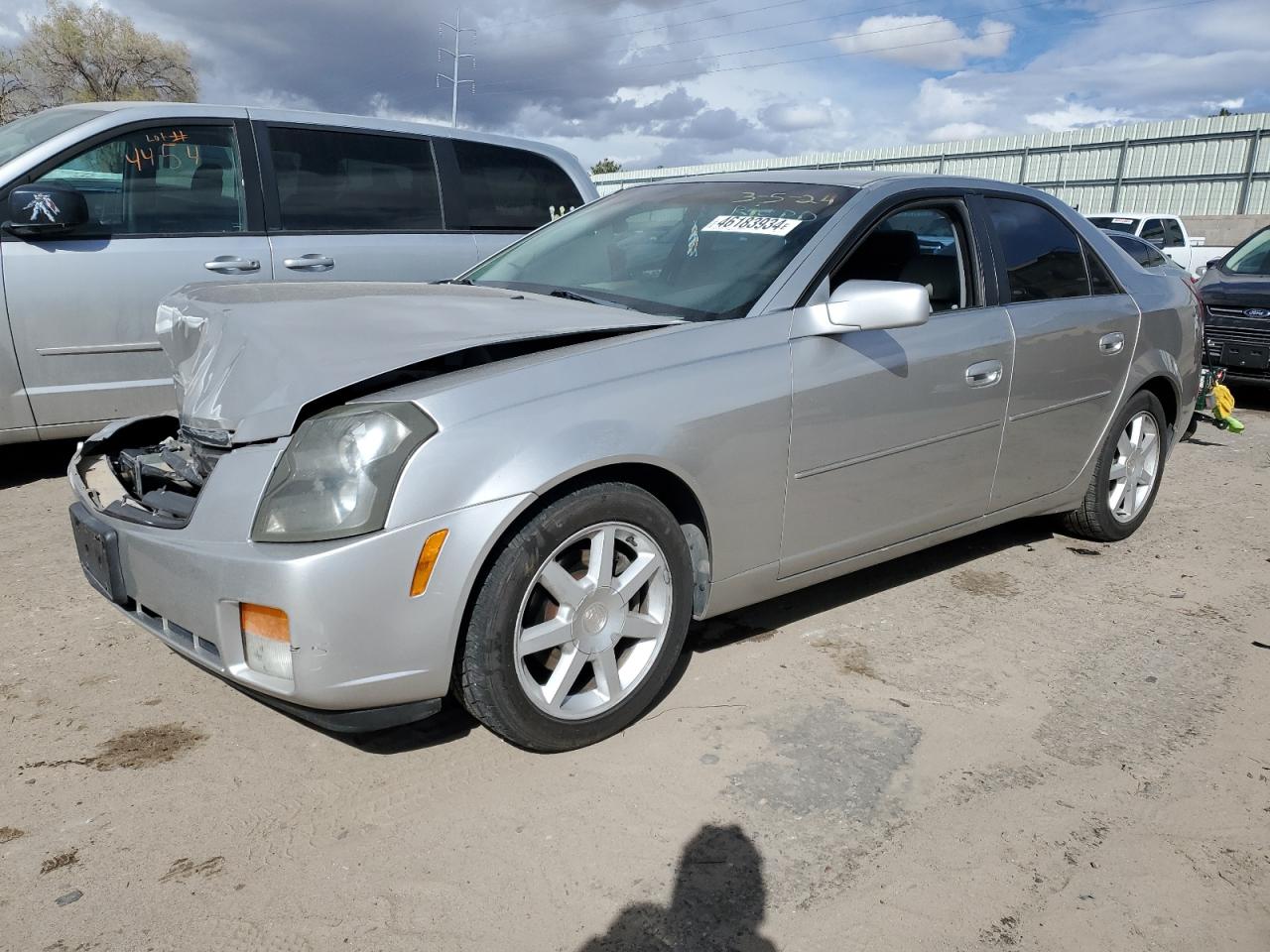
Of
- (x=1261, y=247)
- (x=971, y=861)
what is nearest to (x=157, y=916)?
(x=971, y=861)

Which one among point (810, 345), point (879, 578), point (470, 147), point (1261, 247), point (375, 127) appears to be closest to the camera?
point (810, 345)

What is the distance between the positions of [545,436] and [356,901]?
1.13 meters

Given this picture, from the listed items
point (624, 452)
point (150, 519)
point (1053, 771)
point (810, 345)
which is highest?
point (810, 345)

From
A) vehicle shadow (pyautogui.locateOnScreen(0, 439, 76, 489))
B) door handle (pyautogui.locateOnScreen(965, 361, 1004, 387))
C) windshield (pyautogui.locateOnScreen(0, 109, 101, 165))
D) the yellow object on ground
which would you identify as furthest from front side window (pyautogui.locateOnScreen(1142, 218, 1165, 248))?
vehicle shadow (pyautogui.locateOnScreen(0, 439, 76, 489))

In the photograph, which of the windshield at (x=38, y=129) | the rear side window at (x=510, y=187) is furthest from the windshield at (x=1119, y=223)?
the windshield at (x=38, y=129)

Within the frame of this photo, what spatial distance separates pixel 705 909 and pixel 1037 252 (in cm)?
303

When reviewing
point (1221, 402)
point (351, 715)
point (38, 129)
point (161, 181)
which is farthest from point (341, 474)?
point (1221, 402)

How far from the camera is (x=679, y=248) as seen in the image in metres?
3.51

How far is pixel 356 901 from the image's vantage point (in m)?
2.14

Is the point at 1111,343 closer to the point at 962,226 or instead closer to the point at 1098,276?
the point at 1098,276

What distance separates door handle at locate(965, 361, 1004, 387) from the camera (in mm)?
3543

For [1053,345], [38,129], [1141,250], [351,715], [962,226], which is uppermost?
[38,129]

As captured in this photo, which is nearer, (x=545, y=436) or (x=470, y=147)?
(x=545, y=436)

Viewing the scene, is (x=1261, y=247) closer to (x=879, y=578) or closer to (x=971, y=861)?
(x=879, y=578)
